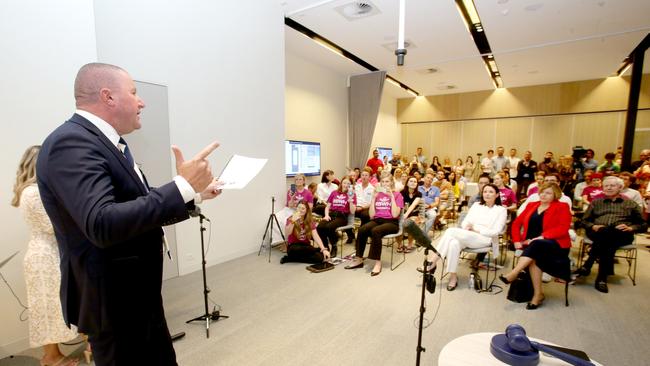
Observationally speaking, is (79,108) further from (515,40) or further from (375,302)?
(515,40)

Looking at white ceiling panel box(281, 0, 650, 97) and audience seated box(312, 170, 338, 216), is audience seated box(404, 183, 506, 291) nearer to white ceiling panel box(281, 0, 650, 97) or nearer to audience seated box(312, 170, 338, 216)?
white ceiling panel box(281, 0, 650, 97)

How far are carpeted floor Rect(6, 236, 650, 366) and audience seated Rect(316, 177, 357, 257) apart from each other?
0.65 m

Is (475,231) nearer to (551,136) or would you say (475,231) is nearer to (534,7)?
(534,7)

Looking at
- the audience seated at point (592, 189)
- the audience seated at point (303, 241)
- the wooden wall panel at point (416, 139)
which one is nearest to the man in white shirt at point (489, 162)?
the wooden wall panel at point (416, 139)

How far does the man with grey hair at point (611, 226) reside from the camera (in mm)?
3300

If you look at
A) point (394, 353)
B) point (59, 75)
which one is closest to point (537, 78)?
point (394, 353)

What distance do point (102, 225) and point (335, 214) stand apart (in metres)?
3.87

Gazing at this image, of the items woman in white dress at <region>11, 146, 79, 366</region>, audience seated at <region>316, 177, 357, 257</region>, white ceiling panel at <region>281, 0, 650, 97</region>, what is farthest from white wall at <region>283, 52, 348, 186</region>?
woman in white dress at <region>11, 146, 79, 366</region>

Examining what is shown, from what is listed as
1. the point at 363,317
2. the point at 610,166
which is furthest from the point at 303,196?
the point at 610,166

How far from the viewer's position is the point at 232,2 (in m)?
3.79

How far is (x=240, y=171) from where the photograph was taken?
150 centimetres

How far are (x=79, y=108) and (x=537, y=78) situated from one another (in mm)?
10445

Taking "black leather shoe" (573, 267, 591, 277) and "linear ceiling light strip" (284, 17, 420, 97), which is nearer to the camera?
"black leather shoe" (573, 267, 591, 277)

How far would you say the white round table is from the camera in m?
1.41
